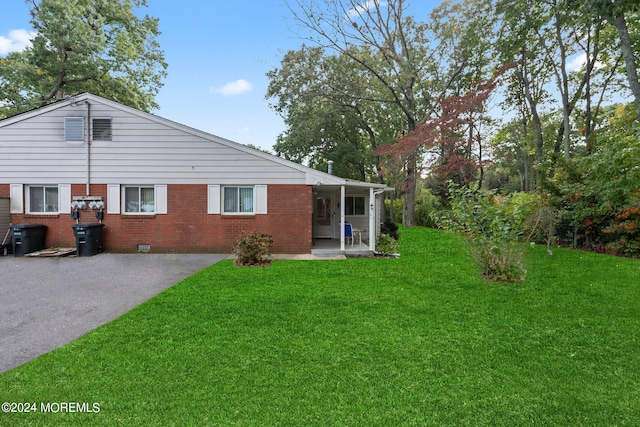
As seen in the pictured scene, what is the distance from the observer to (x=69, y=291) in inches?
233

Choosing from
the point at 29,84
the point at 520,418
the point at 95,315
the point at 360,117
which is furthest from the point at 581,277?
the point at 29,84

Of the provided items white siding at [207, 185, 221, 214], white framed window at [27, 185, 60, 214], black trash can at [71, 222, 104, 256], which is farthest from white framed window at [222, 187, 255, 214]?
white framed window at [27, 185, 60, 214]

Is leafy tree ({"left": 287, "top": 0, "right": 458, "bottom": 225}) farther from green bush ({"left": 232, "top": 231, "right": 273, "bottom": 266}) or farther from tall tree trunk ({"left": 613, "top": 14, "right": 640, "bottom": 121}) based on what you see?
green bush ({"left": 232, "top": 231, "right": 273, "bottom": 266})

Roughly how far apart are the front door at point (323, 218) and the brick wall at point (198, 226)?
3073mm

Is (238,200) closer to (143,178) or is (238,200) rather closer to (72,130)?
(143,178)

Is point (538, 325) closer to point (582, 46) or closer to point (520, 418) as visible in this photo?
point (520, 418)

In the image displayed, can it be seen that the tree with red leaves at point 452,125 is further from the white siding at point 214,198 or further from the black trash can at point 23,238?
the black trash can at point 23,238

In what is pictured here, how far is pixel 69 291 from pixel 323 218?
9.21m

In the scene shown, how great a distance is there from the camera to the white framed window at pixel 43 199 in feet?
33.3

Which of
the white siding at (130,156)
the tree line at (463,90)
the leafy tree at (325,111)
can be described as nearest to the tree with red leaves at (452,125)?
the tree line at (463,90)

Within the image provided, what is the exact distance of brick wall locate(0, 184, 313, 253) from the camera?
403 inches

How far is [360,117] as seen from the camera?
24.1 m

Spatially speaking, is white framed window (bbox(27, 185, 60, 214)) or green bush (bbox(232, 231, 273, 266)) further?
white framed window (bbox(27, 185, 60, 214))

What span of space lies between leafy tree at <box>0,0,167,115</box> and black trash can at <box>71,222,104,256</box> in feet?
30.9
